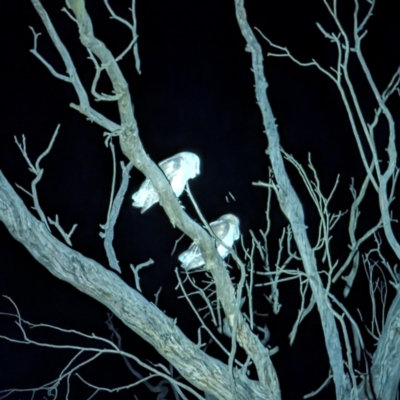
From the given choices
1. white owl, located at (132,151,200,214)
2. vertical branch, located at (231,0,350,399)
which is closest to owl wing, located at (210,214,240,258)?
white owl, located at (132,151,200,214)

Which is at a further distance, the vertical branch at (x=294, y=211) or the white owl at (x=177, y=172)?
the white owl at (x=177, y=172)

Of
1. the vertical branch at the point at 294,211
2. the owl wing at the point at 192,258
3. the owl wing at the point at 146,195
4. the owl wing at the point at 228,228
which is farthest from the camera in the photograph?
the owl wing at the point at 228,228

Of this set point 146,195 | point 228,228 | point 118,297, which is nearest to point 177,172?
point 146,195

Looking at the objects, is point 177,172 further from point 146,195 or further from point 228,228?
point 228,228

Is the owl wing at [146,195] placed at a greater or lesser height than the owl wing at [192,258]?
greater

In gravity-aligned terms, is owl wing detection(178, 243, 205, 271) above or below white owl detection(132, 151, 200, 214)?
below

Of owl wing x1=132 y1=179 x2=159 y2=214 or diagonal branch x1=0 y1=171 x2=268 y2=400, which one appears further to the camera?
owl wing x1=132 y1=179 x2=159 y2=214

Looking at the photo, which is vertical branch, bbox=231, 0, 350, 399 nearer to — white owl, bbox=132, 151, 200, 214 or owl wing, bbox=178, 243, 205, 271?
white owl, bbox=132, 151, 200, 214

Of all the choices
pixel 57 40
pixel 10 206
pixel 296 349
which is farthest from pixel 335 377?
pixel 296 349

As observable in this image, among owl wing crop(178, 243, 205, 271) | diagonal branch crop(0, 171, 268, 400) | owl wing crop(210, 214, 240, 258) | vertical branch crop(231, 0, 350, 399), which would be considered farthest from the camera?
owl wing crop(210, 214, 240, 258)

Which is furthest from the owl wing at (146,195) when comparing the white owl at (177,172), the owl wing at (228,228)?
the owl wing at (228,228)

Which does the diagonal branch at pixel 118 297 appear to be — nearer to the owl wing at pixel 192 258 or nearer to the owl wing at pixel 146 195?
the owl wing at pixel 146 195

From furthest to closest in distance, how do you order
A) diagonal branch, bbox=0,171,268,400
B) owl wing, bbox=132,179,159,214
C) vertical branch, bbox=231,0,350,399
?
owl wing, bbox=132,179,159,214
vertical branch, bbox=231,0,350,399
diagonal branch, bbox=0,171,268,400

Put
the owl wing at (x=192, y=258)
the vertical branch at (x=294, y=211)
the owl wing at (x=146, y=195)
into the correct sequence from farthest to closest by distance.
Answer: the owl wing at (x=192, y=258), the owl wing at (x=146, y=195), the vertical branch at (x=294, y=211)
